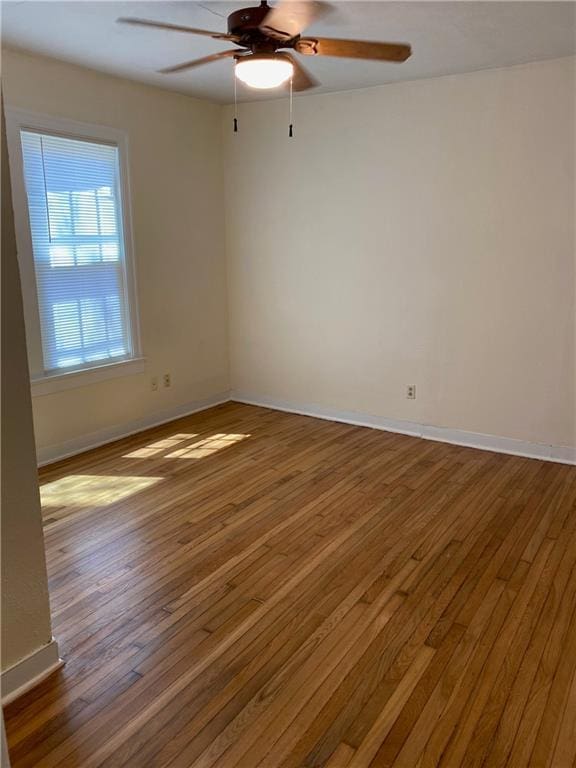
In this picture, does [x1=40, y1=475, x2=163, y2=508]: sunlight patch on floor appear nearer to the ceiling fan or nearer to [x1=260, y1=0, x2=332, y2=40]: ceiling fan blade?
the ceiling fan

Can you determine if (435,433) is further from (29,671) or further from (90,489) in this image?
(29,671)

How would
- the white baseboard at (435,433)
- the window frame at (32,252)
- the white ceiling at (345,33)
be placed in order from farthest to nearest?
the white baseboard at (435,433), the window frame at (32,252), the white ceiling at (345,33)

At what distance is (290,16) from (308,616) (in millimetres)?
2524

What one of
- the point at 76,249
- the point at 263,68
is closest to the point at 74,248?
the point at 76,249

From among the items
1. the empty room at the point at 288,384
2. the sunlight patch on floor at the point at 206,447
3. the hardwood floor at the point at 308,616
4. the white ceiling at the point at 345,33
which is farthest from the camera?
the sunlight patch on floor at the point at 206,447

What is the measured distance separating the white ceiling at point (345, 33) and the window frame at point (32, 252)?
401 mm

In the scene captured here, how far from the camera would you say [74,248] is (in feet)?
13.3

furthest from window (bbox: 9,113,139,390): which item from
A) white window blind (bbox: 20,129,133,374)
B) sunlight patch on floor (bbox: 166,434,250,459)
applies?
sunlight patch on floor (bbox: 166,434,250,459)

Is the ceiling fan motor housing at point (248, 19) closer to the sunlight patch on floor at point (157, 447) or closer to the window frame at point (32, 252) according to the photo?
the window frame at point (32, 252)

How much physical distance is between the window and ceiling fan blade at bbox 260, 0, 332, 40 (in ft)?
6.15

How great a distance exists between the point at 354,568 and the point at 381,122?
10.7 ft

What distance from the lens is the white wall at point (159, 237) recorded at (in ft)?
12.8

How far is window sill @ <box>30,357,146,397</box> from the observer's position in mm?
3896

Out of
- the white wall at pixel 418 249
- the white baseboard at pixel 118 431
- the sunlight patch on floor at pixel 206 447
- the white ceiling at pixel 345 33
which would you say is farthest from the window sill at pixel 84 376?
the white ceiling at pixel 345 33
